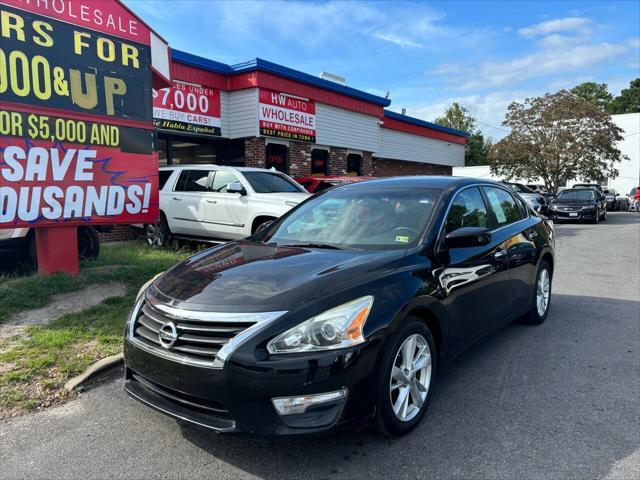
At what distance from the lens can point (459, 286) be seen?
355 cm

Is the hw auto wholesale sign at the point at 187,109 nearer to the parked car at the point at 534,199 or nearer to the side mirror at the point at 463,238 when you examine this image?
the side mirror at the point at 463,238

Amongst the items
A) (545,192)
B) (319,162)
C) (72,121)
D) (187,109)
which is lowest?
(545,192)

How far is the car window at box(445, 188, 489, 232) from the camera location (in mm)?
3838

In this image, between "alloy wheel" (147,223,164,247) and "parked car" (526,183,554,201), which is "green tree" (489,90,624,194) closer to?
"parked car" (526,183,554,201)

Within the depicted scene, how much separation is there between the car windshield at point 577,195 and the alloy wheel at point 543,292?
18.5 metres

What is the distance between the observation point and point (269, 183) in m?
9.61

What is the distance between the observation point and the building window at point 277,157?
15.0 m

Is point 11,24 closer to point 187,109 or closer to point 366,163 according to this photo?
point 187,109

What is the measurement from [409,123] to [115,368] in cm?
2046

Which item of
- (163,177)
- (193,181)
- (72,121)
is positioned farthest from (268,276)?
(163,177)

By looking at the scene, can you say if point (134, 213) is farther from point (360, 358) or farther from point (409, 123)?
point (409, 123)

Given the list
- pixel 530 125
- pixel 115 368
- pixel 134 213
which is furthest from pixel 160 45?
→ pixel 530 125

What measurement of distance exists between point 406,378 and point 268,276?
3.39 ft

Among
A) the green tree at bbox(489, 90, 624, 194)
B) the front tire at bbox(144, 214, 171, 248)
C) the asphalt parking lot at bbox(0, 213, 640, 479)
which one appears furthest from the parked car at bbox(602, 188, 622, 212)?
the asphalt parking lot at bbox(0, 213, 640, 479)
